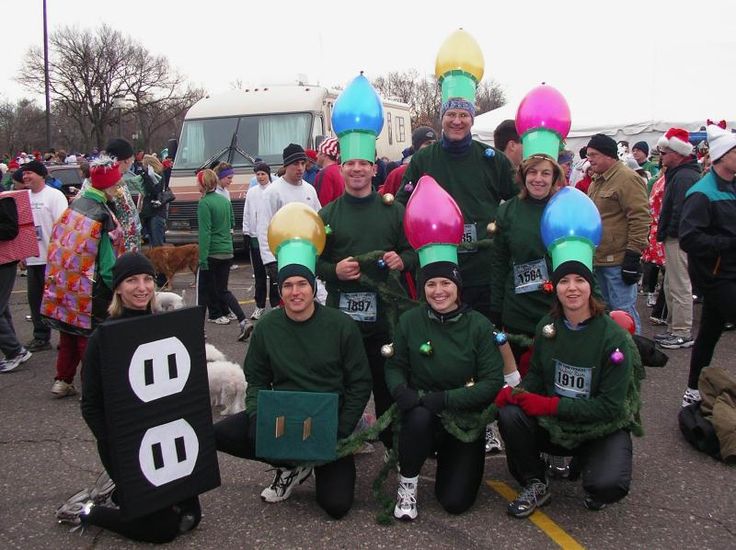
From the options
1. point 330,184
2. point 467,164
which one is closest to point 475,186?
point 467,164

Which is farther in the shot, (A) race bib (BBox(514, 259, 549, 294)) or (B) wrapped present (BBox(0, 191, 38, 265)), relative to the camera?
(B) wrapped present (BBox(0, 191, 38, 265))

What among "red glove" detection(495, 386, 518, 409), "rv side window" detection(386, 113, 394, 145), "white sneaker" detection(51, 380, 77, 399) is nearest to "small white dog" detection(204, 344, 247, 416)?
"white sneaker" detection(51, 380, 77, 399)

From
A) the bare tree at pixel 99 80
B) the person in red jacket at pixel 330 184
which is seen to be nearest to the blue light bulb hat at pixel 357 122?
the person in red jacket at pixel 330 184

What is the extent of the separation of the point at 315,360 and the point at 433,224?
Answer: 0.93 metres

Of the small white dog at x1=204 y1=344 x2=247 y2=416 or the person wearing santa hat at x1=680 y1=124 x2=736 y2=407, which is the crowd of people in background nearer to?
the person wearing santa hat at x1=680 y1=124 x2=736 y2=407

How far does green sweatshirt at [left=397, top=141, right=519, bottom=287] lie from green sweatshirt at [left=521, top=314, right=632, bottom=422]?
2.44 feet

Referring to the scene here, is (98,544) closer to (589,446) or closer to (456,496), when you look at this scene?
(456,496)

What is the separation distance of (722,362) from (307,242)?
4.31m

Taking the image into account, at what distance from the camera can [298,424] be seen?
3.36 metres

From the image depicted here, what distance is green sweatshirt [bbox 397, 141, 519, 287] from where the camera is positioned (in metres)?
4.06

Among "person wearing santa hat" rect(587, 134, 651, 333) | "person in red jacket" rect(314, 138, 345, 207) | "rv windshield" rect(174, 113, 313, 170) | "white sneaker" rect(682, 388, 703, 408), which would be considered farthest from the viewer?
"rv windshield" rect(174, 113, 313, 170)

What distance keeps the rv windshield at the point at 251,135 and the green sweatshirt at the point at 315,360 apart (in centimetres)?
794

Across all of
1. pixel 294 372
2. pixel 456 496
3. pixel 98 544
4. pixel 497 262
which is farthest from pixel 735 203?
pixel 98 544

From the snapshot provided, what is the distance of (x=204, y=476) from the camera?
3.23 meters
